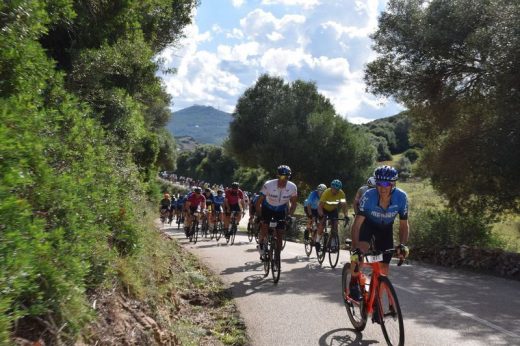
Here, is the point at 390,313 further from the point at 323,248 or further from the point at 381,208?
the point at 323,248

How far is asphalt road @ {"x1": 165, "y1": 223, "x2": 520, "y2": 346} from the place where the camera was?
6039mm

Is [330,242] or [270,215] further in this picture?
[330,242]

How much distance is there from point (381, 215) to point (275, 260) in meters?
3.91

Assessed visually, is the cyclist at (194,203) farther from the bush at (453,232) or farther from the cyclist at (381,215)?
the cyclist at (381,215)

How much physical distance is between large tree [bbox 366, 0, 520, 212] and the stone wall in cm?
227

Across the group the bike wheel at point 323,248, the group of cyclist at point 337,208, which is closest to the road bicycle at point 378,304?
the group of cyclist at point 337,208

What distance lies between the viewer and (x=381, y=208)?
6027mm

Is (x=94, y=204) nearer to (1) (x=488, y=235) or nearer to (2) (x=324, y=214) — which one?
(2) (x=324, y=214)

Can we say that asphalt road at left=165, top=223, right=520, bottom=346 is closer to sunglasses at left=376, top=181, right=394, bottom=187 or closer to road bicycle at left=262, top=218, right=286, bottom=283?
road bicycle at left=262, top=218, right=286, bottom=283

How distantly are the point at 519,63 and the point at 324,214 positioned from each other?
20.1 feet

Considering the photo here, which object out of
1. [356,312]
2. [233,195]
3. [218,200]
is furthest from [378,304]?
[218,200]

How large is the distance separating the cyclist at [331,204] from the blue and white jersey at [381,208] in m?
5.56

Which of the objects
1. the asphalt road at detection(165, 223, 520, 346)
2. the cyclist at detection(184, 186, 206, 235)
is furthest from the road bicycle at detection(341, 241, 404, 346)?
the cyclist at detection(184, 186, 206, 235)

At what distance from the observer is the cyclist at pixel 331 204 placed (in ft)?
38.8
